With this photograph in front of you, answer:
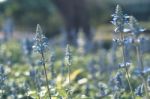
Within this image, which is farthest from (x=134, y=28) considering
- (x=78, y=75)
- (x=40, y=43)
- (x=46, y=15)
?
(x=46, y=15)

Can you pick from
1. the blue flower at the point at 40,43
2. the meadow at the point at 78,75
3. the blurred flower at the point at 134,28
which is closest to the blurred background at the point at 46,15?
the meadow at the point at 78,75

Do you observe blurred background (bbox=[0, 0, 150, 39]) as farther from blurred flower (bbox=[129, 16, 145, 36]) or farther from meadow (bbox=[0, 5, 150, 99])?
blurred flower (bbox=[129, 16, 145, 36])

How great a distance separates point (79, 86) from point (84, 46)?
5363mm

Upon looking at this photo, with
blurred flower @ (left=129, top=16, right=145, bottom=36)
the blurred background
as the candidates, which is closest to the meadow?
blurred flower @ (left=129, top=16, right=145, bottom=36)

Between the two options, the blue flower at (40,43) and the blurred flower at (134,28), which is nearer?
the blurred flower at (134,28)

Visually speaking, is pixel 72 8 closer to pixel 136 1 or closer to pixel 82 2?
pixel 82 2

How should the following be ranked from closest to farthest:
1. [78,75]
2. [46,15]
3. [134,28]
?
1. [134,28]
2. [78,75]
3. [46,15]

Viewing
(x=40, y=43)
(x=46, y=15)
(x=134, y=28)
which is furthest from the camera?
(x=46, y=15)

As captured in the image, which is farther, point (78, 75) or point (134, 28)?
point (78, 75)

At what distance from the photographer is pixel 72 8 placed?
22406 mm

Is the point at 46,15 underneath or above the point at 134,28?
above

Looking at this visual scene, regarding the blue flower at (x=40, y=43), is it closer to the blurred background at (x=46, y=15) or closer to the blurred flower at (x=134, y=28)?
the blurred flower at (x=134, y=28)

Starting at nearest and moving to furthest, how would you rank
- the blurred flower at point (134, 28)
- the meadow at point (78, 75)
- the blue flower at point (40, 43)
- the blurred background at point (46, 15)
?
the blurred flower at point (134, 28), the meadow at point (78, 75), the blue flower at point (40, 43), the blurred background at point (46, 15)

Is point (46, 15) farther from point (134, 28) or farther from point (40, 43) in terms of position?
point (134, 28)
